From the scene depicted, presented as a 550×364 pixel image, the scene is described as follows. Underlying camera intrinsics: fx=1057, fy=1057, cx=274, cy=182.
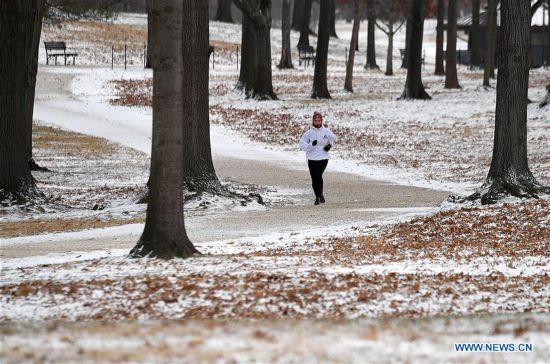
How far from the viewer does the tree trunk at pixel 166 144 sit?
10.9 meters

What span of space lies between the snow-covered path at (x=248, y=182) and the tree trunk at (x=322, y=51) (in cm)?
658

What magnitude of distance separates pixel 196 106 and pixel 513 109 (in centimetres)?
514

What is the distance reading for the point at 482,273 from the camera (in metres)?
10.1

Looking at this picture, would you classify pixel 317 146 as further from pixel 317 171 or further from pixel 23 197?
pixel 23 197

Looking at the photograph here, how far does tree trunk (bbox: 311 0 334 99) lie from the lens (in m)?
37.8

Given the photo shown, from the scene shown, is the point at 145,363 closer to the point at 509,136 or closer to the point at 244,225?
the point at 244,225

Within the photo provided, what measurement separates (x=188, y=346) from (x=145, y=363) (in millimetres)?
431

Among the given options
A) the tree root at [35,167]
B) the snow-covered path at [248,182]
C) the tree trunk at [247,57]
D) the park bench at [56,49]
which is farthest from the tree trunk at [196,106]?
the park bench at [56,49]

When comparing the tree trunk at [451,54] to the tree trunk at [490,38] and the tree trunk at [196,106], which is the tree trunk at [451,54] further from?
the tree trunk at [196,106]

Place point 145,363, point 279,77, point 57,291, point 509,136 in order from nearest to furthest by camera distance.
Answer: point 145,363 < point 57,291 < point 509,136 < point 279,77

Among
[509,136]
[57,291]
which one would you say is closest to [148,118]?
[509,136]

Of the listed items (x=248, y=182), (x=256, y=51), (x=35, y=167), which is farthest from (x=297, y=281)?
(x=256, y=51)

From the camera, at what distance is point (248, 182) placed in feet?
71.2

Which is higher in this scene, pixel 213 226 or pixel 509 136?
pixel 509 136
